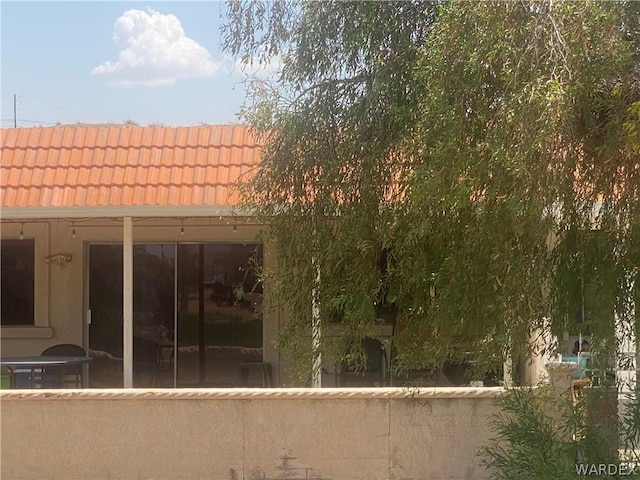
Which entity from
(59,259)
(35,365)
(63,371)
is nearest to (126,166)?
(35,365)

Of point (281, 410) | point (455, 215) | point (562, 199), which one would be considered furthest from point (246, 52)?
point (281, 410)

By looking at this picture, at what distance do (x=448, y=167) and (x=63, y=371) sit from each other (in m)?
7.16

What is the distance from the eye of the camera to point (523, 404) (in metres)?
6.15

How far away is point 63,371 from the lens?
982 cm

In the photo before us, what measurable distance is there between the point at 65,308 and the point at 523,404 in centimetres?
780

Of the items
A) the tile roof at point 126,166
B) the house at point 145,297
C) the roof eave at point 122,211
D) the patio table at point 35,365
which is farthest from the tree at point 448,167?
the house at point 145,297

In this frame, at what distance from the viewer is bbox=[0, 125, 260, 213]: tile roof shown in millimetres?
8766

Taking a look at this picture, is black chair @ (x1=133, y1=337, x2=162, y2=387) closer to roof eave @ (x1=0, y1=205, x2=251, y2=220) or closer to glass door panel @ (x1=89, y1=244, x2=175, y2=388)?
glass door panel @ (x1=89, y1=244, x2=175, y2=388)

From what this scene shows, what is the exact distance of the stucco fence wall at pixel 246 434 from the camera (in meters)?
7.45

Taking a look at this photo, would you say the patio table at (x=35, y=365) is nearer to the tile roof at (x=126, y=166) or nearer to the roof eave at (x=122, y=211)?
the roof eave at (x=122, y=211)

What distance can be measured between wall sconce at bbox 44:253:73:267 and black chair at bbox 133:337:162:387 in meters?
1.50

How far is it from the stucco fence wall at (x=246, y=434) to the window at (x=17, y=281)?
15.5ft

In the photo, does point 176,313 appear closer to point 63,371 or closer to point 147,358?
point 147,358

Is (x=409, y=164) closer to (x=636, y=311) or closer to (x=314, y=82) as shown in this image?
(x=314, y=82)
